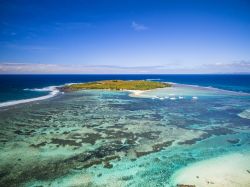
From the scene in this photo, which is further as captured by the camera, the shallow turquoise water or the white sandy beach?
the shallow turquoise water

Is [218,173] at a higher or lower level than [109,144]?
lower

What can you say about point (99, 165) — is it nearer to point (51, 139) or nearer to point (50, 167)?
point (50, 167)

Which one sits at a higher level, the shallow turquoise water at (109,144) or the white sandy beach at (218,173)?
the shallow turquoise water at (109,144)

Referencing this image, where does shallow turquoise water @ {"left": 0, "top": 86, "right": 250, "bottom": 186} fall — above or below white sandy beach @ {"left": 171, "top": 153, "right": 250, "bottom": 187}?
above

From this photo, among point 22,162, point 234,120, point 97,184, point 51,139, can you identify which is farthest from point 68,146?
point 234,120

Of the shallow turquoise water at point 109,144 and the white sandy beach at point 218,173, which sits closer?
the white sandy beach at point 218,173

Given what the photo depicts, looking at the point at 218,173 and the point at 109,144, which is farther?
the point at 109,144
